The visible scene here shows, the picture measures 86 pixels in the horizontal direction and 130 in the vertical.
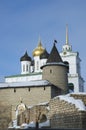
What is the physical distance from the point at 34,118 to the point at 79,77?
25413 millimetres

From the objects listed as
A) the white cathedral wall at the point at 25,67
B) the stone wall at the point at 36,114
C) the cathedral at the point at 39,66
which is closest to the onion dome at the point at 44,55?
the cathedral at the point at 39,66

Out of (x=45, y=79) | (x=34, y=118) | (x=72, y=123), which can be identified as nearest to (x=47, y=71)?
(x=45, y=79)

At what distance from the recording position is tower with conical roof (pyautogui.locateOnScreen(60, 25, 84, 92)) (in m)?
48.5

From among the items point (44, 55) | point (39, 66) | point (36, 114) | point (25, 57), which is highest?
point (25, 57)

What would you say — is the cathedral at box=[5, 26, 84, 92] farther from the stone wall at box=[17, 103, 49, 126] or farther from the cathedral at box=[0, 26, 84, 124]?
the stone wall at box=[17, 103, 49, 126]

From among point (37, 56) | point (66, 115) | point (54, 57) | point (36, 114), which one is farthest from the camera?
point (37, 56)

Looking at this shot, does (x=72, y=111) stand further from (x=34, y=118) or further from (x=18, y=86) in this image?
(x=18, y=86)

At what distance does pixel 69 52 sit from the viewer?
165 ft

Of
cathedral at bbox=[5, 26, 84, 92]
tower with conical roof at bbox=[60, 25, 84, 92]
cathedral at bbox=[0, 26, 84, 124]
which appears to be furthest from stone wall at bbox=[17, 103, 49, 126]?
tower with conical roof at bbox=[60, 25, 84, 92]

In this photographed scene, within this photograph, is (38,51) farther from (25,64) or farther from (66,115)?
(66,115)

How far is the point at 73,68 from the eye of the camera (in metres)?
49.4

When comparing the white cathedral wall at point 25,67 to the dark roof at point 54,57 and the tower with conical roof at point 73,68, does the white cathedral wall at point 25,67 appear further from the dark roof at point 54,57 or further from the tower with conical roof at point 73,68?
the dark roof at point 54,57

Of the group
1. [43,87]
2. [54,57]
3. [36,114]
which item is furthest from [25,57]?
[36,114]

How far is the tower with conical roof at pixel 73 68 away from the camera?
48469 mm
